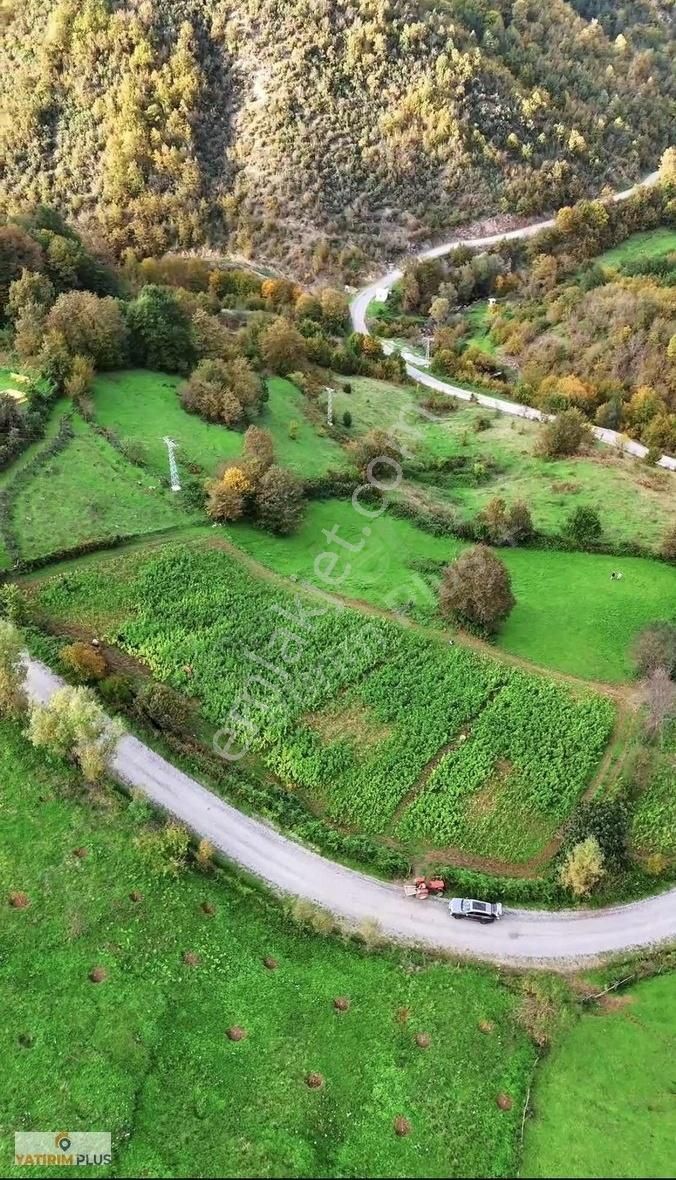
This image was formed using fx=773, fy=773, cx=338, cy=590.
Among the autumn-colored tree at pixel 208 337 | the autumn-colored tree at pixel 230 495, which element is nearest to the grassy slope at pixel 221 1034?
the autumn-colored tree at pixel 230 495

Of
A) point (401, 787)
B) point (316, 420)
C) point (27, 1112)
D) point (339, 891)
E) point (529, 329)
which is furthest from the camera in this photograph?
point (529, 329)

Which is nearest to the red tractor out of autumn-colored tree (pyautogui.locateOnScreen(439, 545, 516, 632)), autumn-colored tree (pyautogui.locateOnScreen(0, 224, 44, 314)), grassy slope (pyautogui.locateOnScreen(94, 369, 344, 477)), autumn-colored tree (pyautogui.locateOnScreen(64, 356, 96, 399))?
autumn-colored tree (pyautogui.locateOnScreen(439, 545, 516, 632))

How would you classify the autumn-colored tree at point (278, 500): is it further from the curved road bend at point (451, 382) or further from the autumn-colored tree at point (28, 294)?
the curved road bend at point (451, 382)

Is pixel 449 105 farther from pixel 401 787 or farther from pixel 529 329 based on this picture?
pixel 401 787

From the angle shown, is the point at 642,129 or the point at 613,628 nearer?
the point at 613,628

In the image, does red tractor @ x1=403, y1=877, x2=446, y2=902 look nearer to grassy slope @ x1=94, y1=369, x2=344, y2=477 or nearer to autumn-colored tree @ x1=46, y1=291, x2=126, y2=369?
grassy slope @ x1=94, y1=369, x2=344, y2=477

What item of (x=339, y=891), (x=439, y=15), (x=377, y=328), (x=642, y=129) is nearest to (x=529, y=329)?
(x=377, y=328)
